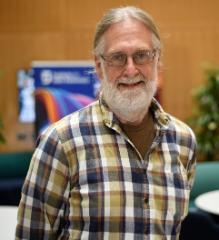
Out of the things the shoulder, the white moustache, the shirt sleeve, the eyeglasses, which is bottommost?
the shirt sleeve

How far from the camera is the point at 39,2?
5.68 m

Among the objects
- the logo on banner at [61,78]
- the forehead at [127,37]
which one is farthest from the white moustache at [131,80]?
the logo on banner at [61,78]

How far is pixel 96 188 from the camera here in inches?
55.7

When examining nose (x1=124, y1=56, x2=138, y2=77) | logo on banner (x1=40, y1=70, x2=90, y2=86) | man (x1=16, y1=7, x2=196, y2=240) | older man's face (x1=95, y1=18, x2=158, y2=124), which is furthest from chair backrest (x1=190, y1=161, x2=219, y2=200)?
nose (x1=124, y1=56, x2=138, y2=77)

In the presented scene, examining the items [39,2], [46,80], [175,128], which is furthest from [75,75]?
[175,128]

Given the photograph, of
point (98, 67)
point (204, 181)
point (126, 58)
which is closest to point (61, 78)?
point (204, 181)

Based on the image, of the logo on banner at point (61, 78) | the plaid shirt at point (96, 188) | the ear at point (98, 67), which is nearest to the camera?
the plaid shirt at point (96, 188)

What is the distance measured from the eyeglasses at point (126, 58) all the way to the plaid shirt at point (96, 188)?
186mm

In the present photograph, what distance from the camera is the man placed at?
1416 millimetres

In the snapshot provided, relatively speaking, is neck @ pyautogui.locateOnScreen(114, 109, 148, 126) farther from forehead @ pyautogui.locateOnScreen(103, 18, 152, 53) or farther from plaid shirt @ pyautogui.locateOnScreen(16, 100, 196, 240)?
forehead @ pyautogui.locateOnScreen(103, 18, 152, 53)

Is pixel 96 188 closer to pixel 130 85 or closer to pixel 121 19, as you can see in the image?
pixel 130 85

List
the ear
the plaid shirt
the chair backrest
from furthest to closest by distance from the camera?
the chair backrest → the ear → the plaid shirt

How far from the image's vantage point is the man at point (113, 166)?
4.65 feet

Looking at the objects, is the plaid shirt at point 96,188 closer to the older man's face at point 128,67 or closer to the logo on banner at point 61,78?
the older man's face at point 128,67
